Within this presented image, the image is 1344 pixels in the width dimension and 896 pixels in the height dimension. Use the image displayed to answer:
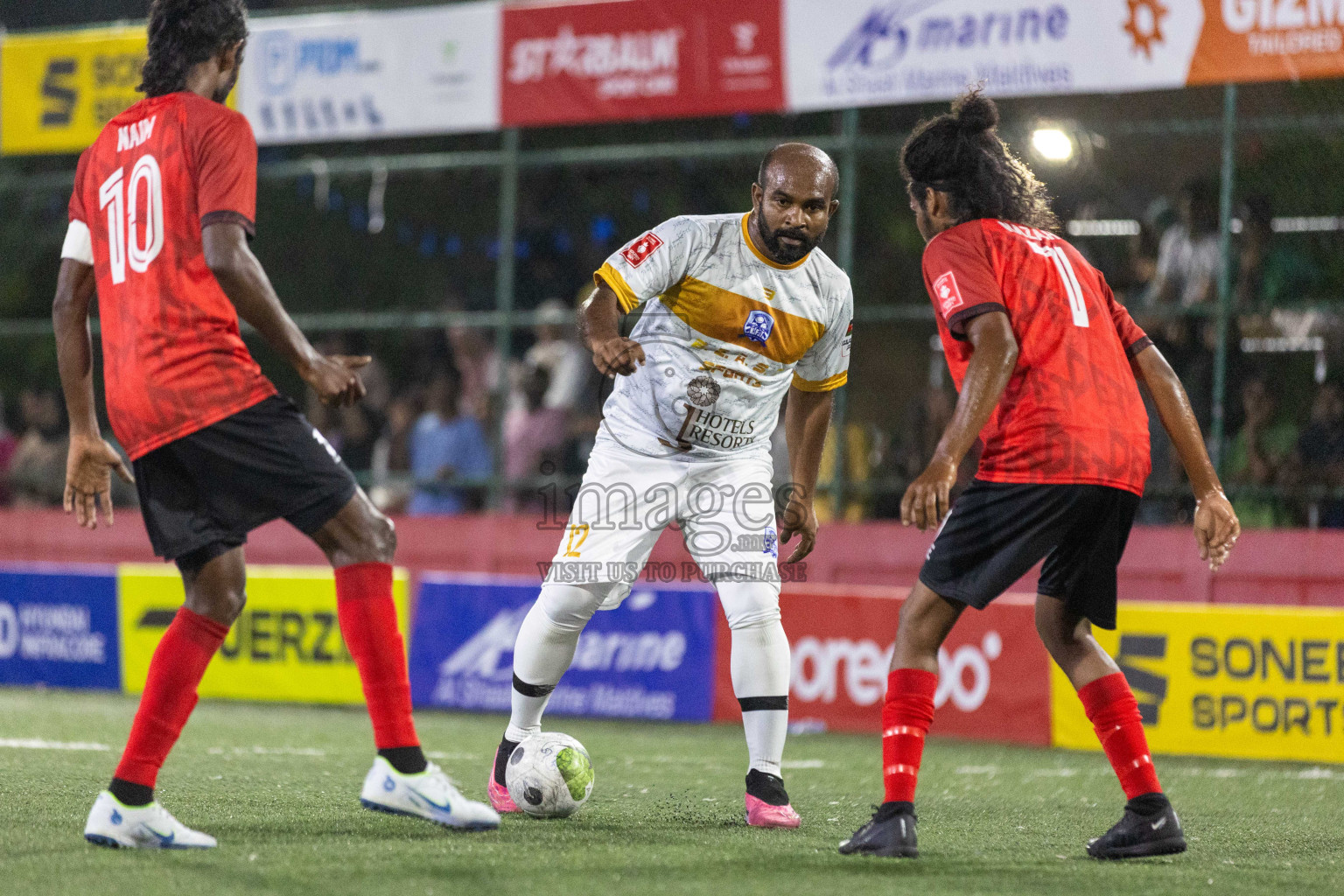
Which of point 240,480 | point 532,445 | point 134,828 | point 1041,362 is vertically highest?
point 1041,362

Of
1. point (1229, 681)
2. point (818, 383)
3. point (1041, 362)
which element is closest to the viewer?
point (1041, 362)

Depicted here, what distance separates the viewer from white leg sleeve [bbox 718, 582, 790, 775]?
17.9ft

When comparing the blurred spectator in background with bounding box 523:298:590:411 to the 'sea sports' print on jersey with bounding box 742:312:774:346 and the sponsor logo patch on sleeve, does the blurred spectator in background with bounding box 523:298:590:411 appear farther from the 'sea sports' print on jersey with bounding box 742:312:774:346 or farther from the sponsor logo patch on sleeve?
the sponsor logo patch on sleeve

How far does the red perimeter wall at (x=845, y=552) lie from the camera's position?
32.7 feet

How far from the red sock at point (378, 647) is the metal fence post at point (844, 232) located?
700 centimetres

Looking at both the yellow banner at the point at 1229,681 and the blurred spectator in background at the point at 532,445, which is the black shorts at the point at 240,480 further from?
the blurred spectator in background at the point at 532,445

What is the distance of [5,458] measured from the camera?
592 inches

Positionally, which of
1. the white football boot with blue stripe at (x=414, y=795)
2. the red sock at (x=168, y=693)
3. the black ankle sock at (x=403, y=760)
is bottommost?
the white football boot with blue stripe at (x=414, y=795)

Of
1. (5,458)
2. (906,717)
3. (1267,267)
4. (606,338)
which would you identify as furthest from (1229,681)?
(5,458)

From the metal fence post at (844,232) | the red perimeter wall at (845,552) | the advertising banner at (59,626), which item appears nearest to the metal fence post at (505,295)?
the red perimeter wall at (845,552)

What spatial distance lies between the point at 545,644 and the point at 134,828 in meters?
1.62

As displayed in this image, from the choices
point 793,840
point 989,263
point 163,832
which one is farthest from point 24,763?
point 989,263

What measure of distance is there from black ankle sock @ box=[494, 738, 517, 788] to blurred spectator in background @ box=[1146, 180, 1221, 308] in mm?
6532

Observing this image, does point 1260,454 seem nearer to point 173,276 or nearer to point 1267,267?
point 1267,267
